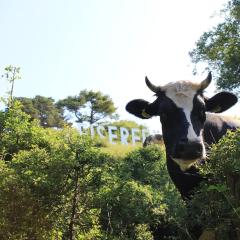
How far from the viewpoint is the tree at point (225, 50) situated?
2236 centimetres

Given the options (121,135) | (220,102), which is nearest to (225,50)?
(220,102)

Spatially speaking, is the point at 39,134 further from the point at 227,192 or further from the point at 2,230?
the point at 227,192

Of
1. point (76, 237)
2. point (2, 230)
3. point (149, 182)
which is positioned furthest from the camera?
point (149, 182)

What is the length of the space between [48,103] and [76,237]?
218 ft

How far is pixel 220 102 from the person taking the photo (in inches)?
280

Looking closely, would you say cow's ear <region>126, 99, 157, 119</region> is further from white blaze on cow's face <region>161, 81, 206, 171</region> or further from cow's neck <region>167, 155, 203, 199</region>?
cow's neck <region>167, 155, 203, 199</region>

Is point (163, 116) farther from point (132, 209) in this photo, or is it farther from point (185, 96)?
point (132, 209)

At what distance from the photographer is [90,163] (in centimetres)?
559

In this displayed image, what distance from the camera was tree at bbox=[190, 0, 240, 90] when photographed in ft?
73.4

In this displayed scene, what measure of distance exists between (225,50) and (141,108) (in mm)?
17150

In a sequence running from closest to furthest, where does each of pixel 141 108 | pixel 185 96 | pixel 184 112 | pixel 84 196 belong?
pixel 84 196 → pixel 184 112 → pixel 185 96 → pixel 141 108

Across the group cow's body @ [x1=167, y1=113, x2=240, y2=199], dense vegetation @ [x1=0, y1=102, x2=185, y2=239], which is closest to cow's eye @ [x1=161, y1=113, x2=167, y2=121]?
cow's body @ [x1=167, y1=113, x2=240, y2=199]

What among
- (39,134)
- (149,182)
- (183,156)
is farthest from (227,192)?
(149,182)

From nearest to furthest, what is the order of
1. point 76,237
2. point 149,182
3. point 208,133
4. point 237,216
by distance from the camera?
point 237,216, point 76,237, point 208,133, point 149,182
